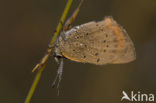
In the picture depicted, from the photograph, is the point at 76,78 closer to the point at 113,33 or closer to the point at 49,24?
the point at 49,24

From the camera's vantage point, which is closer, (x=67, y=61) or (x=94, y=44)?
(x=94, y=44)

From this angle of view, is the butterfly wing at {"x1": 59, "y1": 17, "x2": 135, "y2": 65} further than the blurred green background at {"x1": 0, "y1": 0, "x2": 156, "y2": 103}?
No

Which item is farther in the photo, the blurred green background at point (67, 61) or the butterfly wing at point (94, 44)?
Answer: the blurred green background at point (67, 61)

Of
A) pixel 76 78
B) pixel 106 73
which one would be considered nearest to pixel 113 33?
pixel 106 73
